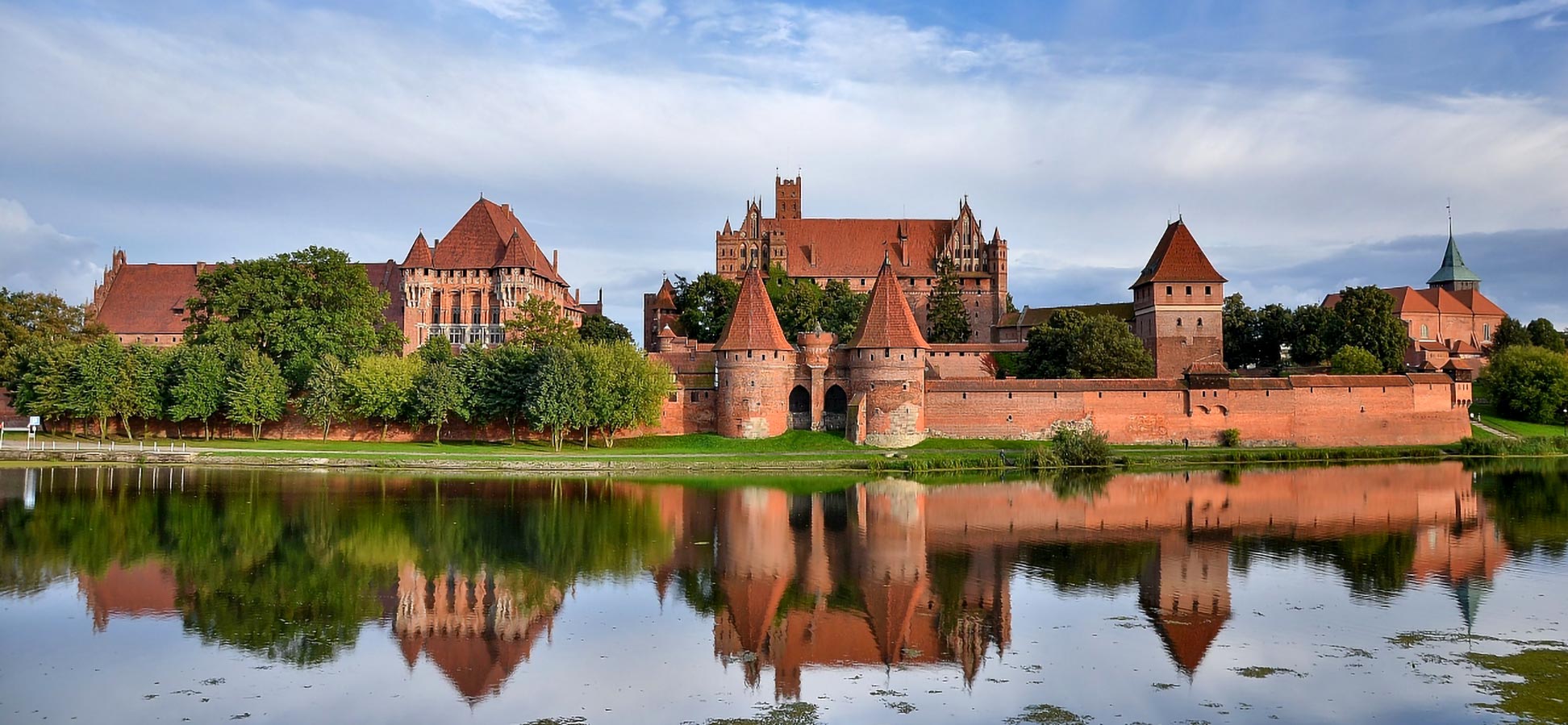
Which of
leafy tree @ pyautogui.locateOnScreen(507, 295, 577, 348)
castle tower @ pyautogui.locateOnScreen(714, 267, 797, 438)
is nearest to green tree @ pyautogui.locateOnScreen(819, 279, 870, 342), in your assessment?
castle tower @ pyautogui.locateOnScreen(714, 267, 797, 438)

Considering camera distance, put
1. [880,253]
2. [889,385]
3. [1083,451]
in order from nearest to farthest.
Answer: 1. [1083,451]
2. [889,385]
3. [880,253]

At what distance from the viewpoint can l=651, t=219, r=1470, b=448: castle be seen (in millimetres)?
40500

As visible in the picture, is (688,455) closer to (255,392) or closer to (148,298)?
(255,392)

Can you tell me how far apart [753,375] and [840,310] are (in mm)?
14295

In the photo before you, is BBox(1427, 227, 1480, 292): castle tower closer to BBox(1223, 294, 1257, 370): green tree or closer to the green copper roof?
the green copper roof

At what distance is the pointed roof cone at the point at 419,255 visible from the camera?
2335 inches

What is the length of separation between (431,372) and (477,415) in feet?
7.83

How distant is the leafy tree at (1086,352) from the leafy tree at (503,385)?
21.1 metres

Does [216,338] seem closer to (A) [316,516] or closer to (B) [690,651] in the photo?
(A) [316,516]

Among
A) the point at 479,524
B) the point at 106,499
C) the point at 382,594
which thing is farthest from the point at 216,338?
the point at 382,594

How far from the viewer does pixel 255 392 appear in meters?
41.0

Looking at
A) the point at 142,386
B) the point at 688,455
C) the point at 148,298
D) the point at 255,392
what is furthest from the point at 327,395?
the point at 148,298

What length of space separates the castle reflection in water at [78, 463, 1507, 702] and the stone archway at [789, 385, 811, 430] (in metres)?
10.9

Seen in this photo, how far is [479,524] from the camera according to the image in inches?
938
